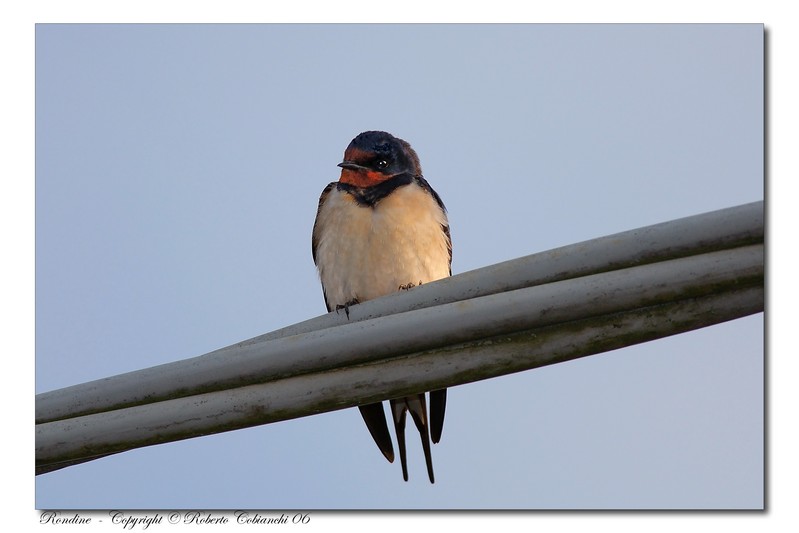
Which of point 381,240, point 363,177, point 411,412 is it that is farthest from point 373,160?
point 411,412

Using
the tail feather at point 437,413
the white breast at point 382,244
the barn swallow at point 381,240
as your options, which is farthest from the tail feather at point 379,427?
the white breast at point 382,244

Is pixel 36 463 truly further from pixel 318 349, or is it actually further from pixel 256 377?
pixel 318 349

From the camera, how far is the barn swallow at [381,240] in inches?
130

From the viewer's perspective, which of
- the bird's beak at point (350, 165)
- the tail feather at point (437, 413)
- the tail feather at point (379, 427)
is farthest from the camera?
the bird's beak at point (350, 165)

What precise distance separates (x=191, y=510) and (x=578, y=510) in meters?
0.99

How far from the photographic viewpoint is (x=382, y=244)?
3.29 metres

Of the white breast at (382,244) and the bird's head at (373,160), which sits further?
the bird's head at (373,160)

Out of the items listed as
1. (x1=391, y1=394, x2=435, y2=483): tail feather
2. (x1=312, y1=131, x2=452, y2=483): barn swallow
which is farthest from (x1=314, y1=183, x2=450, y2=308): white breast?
(x1=391, y1=394, x2=435, y2=483): tail feather

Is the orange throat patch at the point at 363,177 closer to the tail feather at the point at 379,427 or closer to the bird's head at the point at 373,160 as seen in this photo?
the bird's head at the point at 373,160

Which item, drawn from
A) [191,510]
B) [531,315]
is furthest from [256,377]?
[191,510]

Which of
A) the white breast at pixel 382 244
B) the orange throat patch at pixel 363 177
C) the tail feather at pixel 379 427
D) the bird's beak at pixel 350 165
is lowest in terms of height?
the tail feather at pixel 379 427

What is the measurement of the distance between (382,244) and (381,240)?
1 centimetres

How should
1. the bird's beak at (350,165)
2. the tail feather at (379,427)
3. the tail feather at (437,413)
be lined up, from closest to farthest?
the tail feather at (379,427), the tail feather at (437,413), the bird's beak at (350,165)

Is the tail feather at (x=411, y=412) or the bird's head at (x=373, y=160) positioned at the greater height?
the bird's head at (x=373, y=160)
